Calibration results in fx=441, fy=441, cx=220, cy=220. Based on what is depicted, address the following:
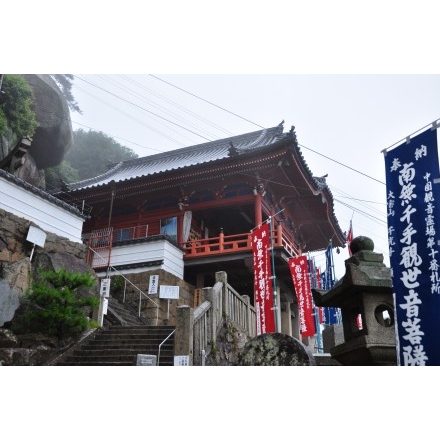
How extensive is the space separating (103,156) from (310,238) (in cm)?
1807

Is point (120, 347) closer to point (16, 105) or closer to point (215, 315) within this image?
point (215, 315)

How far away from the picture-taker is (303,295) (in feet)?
35.0

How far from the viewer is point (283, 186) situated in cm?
1393

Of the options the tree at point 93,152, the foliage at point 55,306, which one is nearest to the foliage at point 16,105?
the foliage at point 55,306

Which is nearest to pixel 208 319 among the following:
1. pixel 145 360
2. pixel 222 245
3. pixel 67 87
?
pixel 145 360

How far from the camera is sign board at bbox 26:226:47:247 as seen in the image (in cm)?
915

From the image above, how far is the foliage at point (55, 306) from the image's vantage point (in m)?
7.38

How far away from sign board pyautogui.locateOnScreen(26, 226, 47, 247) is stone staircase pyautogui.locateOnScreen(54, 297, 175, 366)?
228 centimetres

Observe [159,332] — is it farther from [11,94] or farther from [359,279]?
[11,94]

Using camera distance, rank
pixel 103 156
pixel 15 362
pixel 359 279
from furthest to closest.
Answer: pixel 103 156, pixel 15 362, pixel 359 279

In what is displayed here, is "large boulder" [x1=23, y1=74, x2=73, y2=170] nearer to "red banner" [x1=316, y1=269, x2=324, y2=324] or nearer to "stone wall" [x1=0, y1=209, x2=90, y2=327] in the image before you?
"stone wall" [x1=0, y1=209, x2=90, y2=327]

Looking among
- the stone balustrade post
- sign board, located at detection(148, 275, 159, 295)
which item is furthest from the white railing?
sign board, located at detection(148, 275, 159, 295)

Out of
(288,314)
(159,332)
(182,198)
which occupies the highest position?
(182,198)

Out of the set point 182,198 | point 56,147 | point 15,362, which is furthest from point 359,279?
point 56,147
